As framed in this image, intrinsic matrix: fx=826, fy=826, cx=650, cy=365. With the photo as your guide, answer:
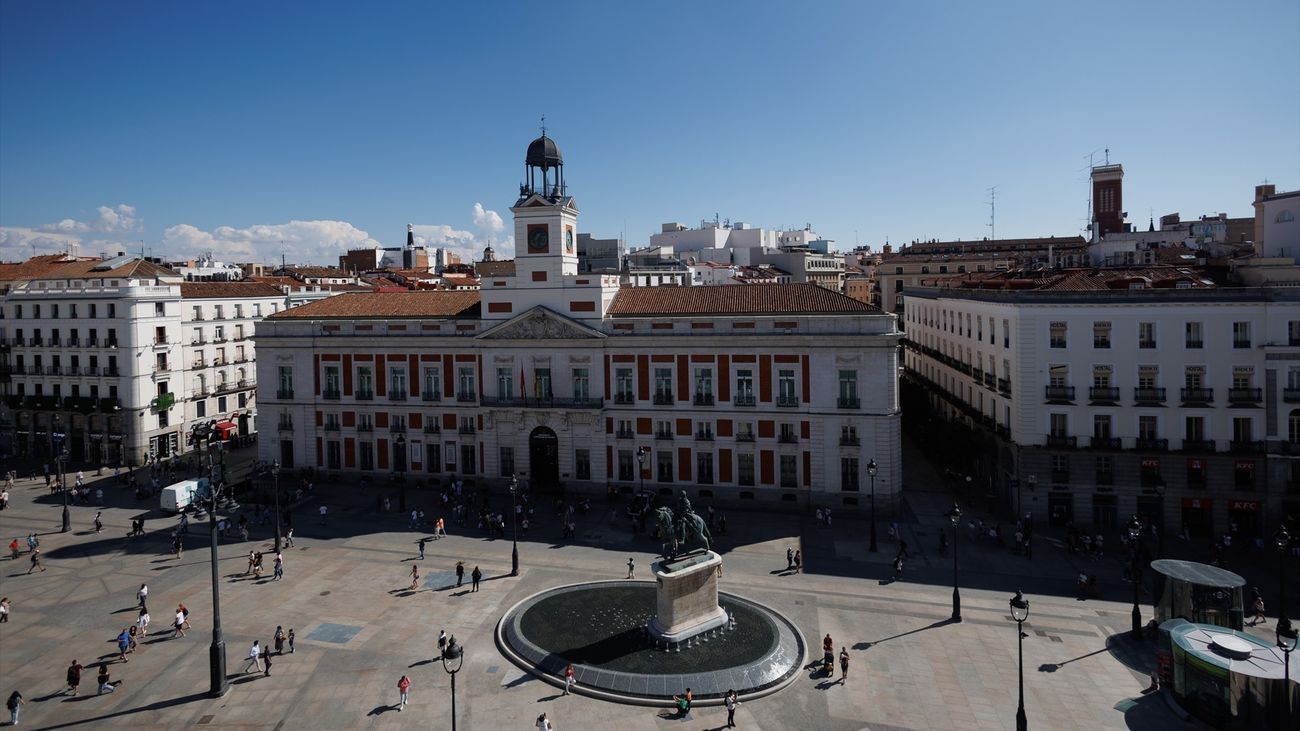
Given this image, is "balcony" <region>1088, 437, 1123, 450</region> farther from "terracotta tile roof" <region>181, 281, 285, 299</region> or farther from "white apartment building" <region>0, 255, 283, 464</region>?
"terracotta tile roof" <region>181, 281, 285, 299</region>

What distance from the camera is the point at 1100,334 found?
43.5 m

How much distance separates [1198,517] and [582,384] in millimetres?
34576

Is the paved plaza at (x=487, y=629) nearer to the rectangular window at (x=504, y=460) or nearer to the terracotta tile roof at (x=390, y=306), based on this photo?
the rectangular window at (x=504, y=460)

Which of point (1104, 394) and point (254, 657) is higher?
point (1104, 394)

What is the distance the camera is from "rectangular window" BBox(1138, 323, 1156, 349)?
42906 mm

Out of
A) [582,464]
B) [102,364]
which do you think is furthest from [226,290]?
[582,464]

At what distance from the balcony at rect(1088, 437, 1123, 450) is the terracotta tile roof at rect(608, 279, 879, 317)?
43.6ft

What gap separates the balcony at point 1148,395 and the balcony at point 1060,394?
311 cm

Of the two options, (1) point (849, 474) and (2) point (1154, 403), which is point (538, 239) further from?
(2) point (1154, 403)

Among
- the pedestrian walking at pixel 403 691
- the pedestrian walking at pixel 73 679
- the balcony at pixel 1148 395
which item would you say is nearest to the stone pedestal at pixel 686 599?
the pedestrian walking at pixel 403 691

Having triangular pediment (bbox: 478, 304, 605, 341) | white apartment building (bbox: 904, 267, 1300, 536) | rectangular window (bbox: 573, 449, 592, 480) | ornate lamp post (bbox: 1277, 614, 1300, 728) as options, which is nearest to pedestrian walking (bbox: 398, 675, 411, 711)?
ornate lamp post (bbox: 1277, 614, 1300, 728)

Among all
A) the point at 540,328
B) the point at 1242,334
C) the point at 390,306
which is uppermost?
the point at 390,306

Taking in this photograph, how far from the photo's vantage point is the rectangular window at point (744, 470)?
4922 cm

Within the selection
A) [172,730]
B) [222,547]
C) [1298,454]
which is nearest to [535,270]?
[222,547]
